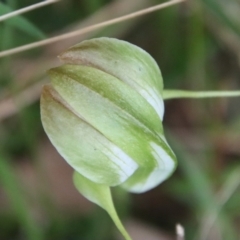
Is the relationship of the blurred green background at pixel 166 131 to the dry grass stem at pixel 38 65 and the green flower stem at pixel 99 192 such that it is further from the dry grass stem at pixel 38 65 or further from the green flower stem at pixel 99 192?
the green flower stem at pixel 99 192

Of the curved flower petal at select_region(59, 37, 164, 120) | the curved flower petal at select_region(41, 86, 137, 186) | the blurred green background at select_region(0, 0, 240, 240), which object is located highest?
the curved flower petal at select_region(59, 37, 164, 120)

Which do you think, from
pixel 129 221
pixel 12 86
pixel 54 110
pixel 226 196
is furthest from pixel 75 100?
pixel 129 221

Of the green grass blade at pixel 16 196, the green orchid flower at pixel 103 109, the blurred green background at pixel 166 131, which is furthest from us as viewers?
the blurred green background at pixel 166 131

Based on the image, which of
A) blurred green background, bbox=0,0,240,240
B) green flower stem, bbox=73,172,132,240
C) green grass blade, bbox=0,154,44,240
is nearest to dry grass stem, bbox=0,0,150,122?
blurred green background, bbox=0,0,240,240

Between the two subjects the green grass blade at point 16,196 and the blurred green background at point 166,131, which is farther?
the blurred green background at point 166,131

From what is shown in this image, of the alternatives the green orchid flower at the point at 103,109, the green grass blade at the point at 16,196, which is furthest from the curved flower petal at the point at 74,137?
the green grass blade at the point at 16,196

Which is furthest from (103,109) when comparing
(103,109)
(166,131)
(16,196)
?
(166,131)

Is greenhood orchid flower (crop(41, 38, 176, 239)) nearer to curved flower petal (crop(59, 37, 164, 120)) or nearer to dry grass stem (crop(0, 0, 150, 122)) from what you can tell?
curved flower petal (crop(59, 37, 164, 120))
